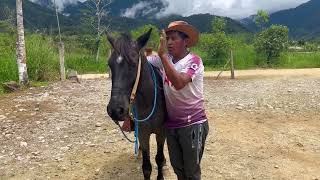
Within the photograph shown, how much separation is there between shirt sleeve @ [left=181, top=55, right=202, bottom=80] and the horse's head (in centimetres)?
44

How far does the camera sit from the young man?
3598 millimetres

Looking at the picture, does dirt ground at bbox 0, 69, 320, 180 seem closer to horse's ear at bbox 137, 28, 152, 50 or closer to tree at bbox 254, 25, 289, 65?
horse's ear at bbox 137, 28, 152, 50

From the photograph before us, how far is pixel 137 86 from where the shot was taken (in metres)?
3.84

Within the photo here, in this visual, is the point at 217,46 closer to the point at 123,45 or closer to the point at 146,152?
the point at 146,152

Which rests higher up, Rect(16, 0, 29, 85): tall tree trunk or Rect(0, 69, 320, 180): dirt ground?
Rect(16, 0, 29, 85): tall tree trunk

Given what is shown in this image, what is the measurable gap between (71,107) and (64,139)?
2.15 metres

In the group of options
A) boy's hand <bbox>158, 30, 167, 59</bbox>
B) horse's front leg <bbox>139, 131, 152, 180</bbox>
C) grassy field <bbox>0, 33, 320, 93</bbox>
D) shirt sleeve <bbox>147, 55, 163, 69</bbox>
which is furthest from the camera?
grassy field <bbox>0, 33, 320, 93</bbox>

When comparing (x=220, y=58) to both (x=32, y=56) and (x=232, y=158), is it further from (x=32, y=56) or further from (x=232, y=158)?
(x=232, y=158)

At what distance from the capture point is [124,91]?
3469mm

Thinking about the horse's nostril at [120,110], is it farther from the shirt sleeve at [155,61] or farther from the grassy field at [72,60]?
the grassy field at [72,60]

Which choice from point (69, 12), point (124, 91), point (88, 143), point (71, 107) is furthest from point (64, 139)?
point (69, 12)

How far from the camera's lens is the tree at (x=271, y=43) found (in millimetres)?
22844

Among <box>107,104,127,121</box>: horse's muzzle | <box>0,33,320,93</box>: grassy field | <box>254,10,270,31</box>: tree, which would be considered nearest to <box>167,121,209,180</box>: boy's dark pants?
<box>107,104,127,121</box>: horse's muzzle

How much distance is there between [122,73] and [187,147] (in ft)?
3.00
